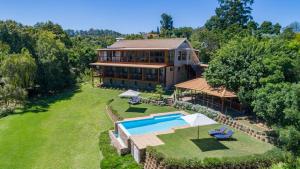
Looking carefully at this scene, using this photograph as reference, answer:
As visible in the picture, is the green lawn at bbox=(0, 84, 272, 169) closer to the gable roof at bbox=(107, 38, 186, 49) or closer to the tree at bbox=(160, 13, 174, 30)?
the gable roof at bbox=(107, 38, 186, 49)

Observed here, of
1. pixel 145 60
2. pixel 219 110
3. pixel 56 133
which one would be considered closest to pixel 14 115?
pixel 56 133

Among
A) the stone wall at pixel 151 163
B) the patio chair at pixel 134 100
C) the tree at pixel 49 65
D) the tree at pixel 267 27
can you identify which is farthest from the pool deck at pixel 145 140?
the tree at pixel 267 27

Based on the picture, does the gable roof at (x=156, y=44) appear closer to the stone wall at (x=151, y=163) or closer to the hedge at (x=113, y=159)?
the hedge at (x=113, y=159)

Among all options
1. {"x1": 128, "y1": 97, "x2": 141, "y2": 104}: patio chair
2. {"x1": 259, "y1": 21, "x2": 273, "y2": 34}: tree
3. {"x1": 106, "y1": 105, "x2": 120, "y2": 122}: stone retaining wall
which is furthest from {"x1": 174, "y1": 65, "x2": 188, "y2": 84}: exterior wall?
{"x1": 259, "y1": 21, "x2": 273, "y2": 34}: tree

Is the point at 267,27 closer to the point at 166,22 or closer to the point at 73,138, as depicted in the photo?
the point at 166,22

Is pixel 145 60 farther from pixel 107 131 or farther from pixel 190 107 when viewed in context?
pixel 107 131
